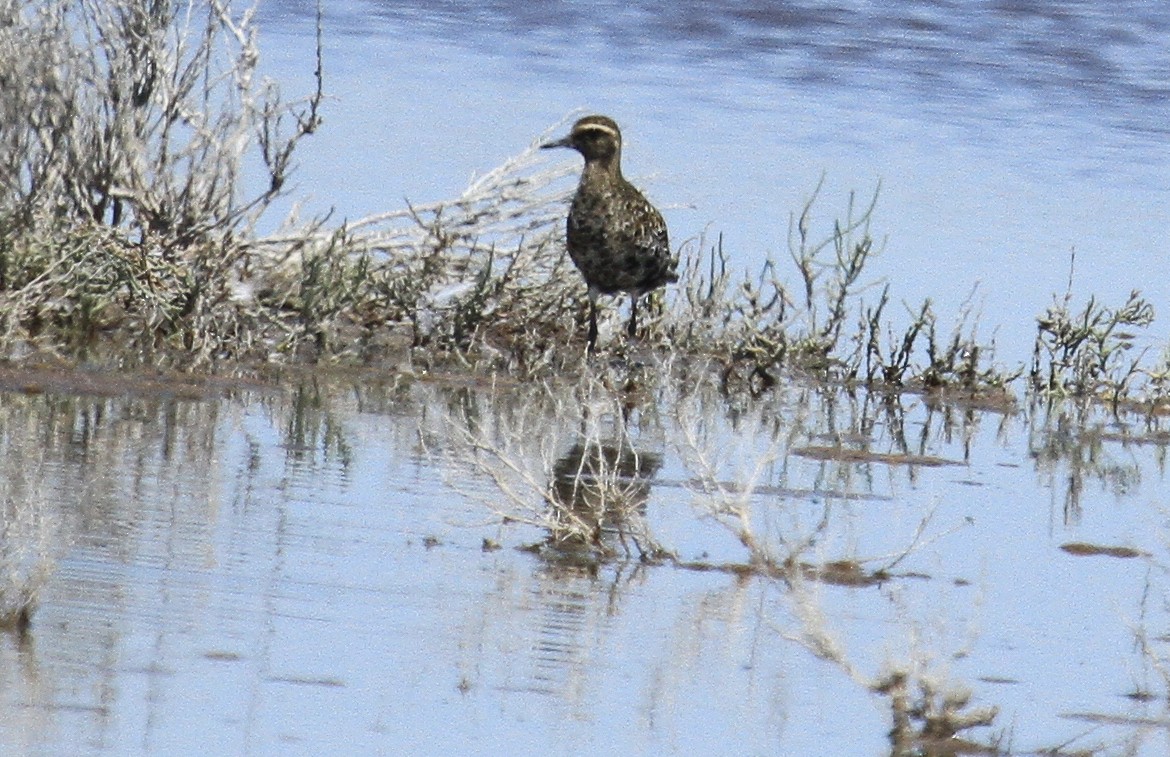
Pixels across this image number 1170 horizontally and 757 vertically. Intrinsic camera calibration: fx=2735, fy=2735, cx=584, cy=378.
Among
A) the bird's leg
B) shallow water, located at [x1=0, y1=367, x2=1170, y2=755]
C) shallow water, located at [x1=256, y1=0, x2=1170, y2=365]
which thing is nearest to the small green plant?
shallow water, located at [x1=256, y1=0, x2=1170, y2=365]

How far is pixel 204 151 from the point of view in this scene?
12.7m

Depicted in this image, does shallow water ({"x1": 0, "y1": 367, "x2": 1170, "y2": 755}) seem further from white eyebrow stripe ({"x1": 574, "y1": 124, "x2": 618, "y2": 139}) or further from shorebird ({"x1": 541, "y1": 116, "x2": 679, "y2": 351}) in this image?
white eyebrow stripe ({"x1": 574, "y1": 124, "x2": 618, "y2": 139})

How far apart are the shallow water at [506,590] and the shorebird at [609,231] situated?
1631mm

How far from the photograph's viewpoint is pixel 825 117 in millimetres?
22578

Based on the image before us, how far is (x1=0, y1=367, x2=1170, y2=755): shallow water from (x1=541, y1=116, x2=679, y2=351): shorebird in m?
1.63

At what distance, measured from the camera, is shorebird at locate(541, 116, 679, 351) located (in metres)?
12.9

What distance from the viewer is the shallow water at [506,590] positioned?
6371 mm

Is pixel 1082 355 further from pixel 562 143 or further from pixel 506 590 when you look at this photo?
pixel 506 590

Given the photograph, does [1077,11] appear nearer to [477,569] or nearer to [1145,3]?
[1145,3]

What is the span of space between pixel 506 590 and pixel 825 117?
15.2 m

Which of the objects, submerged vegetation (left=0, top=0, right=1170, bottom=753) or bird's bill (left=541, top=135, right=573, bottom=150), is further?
bird's bill (left=541, top=135, right=573, bottom=150)

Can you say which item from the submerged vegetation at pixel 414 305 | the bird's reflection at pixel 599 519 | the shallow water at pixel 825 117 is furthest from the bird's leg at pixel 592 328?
the bird's reflection at pixel 599 519

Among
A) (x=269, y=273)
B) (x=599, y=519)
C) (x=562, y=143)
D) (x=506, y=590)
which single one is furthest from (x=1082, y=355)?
(x=506, y=590)

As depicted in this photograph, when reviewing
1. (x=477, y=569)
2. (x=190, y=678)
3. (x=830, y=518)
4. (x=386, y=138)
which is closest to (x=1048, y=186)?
(x=386, y=138)
